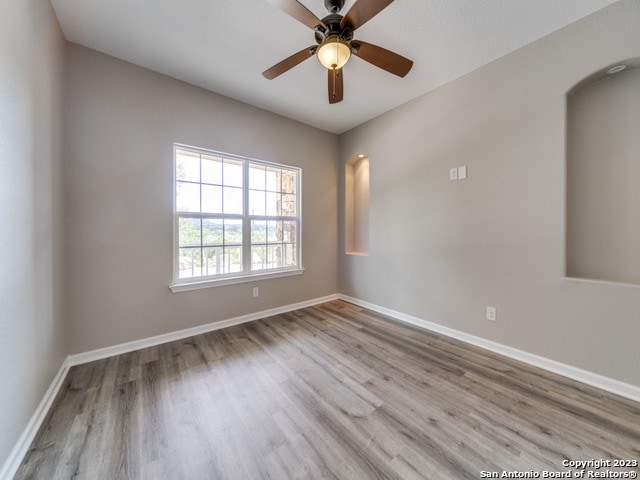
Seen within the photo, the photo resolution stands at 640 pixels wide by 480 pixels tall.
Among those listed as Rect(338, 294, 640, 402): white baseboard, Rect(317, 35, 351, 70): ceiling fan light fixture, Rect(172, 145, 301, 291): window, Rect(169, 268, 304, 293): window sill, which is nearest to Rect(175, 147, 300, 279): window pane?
Rect(172, 145, 301, 291): window

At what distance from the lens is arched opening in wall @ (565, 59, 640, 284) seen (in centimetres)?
179

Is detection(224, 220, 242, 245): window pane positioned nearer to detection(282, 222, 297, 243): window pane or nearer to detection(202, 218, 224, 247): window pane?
detection(202, 218, 224, 247): window pane

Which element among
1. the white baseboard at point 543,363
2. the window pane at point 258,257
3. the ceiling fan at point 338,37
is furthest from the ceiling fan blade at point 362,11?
the white baseboard at point 543,363

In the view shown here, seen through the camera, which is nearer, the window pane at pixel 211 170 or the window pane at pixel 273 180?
the window pane at pixel 211 170

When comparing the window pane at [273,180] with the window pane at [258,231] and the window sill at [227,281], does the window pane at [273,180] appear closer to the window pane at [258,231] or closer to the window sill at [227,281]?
the window pane at [258,231]

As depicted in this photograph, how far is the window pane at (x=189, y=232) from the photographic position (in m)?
2.62

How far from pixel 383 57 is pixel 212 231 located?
7.91 ft

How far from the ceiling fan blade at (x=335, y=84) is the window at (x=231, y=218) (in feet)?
4.89

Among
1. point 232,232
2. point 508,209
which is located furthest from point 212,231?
point 508,209

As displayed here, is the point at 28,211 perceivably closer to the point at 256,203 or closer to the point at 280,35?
the point at 256,203

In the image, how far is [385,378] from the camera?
1895 mm

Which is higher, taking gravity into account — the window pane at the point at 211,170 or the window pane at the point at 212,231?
the window pane at the point at 211,170

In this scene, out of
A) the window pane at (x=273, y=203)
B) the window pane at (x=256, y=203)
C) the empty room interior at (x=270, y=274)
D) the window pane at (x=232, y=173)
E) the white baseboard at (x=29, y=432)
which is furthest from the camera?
the window pane at (x=273, y=203)

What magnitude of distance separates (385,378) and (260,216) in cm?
238
